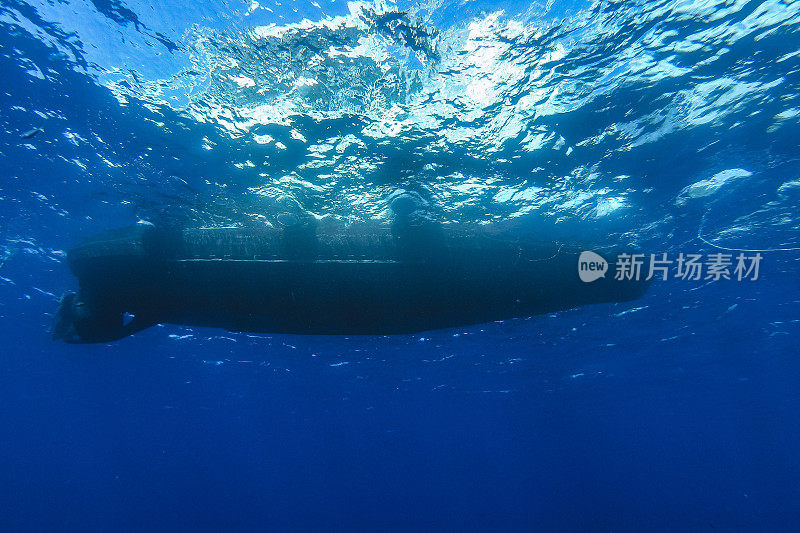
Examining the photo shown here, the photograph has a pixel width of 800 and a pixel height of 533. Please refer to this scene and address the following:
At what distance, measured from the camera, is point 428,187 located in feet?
29.5

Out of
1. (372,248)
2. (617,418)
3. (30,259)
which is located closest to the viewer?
(372,248)

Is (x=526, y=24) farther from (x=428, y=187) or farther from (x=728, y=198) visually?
(x=728, y=198)

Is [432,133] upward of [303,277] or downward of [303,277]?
upward

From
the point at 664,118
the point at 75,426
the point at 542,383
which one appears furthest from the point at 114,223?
the point at 75,426

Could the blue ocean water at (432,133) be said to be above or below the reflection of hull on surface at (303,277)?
above

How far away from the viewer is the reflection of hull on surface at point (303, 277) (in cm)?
601

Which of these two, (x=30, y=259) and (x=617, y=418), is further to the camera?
(x=617, y=418)

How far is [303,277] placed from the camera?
6027 mm

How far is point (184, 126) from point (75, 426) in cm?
6886

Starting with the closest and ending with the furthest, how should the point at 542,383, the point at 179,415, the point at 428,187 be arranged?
the point at 428,187 → the point at 542,383 → the point at 179,415

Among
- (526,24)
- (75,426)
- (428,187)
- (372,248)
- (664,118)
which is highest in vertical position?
(526,24)

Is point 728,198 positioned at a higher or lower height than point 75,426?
higher

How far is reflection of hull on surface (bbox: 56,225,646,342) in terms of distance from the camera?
601 cm

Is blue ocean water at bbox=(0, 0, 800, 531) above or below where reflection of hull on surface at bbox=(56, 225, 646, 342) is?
above
